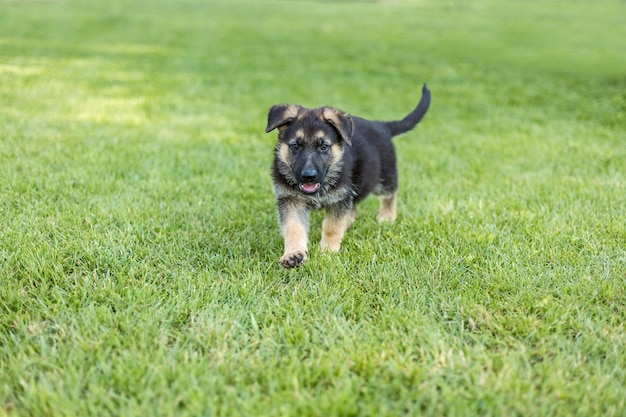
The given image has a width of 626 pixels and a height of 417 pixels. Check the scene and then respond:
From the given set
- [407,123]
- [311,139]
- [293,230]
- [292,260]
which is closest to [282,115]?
[311,139]

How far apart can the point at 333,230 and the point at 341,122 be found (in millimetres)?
793

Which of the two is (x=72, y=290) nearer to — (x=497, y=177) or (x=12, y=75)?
(x=497, y=177)

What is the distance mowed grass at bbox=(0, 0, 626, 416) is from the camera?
236 cm

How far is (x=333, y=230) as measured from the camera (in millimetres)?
3994

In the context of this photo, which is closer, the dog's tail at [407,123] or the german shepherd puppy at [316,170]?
the german shepherd puppy at [316,170]

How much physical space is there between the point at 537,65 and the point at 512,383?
13483mm

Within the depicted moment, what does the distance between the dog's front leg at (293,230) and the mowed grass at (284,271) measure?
112mm

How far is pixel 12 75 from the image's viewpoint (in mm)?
9516

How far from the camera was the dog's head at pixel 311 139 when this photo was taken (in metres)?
3.96

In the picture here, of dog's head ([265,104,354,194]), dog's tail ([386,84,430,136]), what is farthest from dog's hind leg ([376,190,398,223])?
dog's head ([265,104,354,194])

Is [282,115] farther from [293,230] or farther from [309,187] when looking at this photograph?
[293,230]

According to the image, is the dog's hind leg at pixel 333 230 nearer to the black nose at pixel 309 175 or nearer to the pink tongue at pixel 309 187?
the pink tongue at pixel 309 187

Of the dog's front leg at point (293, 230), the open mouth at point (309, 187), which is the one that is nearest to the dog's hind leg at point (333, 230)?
the dog's front leg at point (293, 230)

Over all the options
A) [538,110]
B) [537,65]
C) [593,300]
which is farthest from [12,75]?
[537,65]
